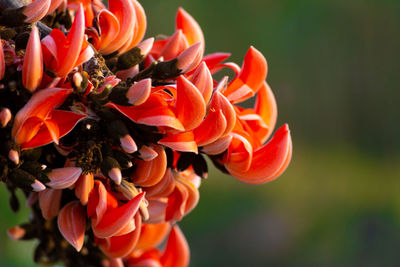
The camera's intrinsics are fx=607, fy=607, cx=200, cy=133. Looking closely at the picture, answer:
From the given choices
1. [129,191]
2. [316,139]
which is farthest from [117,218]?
[316,139]

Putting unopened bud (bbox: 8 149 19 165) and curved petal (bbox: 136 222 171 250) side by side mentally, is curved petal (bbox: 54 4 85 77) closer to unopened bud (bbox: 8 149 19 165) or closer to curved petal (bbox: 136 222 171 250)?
unopened bud (bbox: 8 149 19 165)

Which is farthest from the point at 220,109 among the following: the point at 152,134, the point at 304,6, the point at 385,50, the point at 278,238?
the point at 385,50

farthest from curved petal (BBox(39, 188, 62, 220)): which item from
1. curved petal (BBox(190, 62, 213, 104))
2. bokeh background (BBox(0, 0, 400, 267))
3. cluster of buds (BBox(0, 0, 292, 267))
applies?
bokeh background (BBox(0, 0, 400, 267))

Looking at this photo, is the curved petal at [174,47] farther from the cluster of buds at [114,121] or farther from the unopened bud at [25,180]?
the unopened bud at [25,180]

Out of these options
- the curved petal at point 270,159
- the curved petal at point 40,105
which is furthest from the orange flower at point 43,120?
the curved petal at point 270,159

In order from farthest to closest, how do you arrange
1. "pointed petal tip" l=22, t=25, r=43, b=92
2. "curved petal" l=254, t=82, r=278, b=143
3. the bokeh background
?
the bokeh background, "curved petal" l=254, t=82, r=278, b=143, "pointed petal tip" l=22, t=25, r=43, b=92
